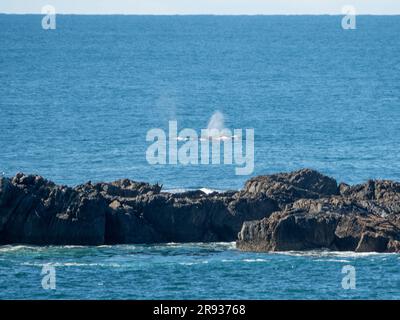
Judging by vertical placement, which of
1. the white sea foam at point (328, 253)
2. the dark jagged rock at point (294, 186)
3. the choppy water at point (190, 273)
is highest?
the dark jagged rock at point (294, 186)

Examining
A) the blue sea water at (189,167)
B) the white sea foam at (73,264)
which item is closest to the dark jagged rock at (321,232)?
the blue sea water at (189,167)

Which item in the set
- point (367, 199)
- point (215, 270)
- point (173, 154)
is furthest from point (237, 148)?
point (215, 270)

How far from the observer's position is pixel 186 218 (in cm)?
9675

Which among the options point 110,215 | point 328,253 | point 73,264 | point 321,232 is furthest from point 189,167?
point 73,264

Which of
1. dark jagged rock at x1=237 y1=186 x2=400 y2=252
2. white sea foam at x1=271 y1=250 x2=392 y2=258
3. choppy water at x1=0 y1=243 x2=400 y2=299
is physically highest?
dark jagged rock at x1=237 y1=186 x2=400 y2=252

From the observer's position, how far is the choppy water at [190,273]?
84438 mm

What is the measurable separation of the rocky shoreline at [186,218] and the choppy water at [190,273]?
3.69 ft

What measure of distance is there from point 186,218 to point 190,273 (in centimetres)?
875

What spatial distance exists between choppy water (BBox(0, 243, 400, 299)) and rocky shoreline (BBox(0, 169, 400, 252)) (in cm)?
113

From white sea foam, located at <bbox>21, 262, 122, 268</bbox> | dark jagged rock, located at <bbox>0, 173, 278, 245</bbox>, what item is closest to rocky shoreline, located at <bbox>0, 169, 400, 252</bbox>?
dark jagged rock, located at <bbox>0, 173, 278, 245</bbox>

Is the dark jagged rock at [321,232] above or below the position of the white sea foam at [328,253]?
above

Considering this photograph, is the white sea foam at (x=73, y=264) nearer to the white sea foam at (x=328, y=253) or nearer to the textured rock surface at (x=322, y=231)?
the textured rock surface at (x=322, y=231)

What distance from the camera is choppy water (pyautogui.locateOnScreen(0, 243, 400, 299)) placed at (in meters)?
84.4

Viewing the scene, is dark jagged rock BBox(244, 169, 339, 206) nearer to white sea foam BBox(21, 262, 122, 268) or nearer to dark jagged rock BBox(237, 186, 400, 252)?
dark jagged rock BBox(237, 186, 400, 252)
